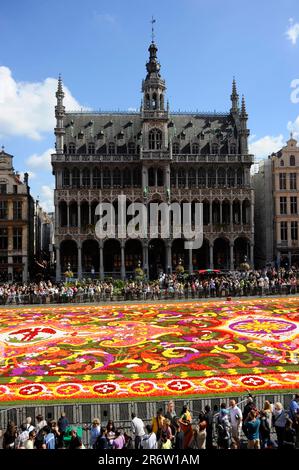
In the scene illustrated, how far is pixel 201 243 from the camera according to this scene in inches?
2293

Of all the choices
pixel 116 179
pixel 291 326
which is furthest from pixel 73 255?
pixel 291 326

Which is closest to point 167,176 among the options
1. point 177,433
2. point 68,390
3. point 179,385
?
point 179,385

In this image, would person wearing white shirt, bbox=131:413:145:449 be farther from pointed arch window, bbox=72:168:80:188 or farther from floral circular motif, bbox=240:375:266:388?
pointed arch window, bbox=72:168:80:188

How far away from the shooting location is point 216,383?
53.8 ft

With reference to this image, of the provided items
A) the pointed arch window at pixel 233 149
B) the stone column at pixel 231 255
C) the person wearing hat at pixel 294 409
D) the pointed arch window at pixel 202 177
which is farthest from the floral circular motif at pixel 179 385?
the pointed arch window at pixel 233 149

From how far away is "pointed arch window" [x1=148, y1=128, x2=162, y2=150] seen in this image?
58.6m

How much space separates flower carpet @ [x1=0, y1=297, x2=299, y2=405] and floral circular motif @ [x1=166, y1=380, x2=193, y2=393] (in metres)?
0.04

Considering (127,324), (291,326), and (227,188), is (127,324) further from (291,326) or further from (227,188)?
(227,188)

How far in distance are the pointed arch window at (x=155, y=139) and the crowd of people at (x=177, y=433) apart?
49.1 meters

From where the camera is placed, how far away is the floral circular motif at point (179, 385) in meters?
15.9

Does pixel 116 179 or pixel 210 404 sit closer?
pixel 210 404

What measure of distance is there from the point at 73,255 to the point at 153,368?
42.3 meters

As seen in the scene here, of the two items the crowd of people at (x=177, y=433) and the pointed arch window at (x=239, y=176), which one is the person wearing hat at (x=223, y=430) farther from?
the pointed arch window at (x=239, y=176)

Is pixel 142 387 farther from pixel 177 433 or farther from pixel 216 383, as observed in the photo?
pixel 177 433
